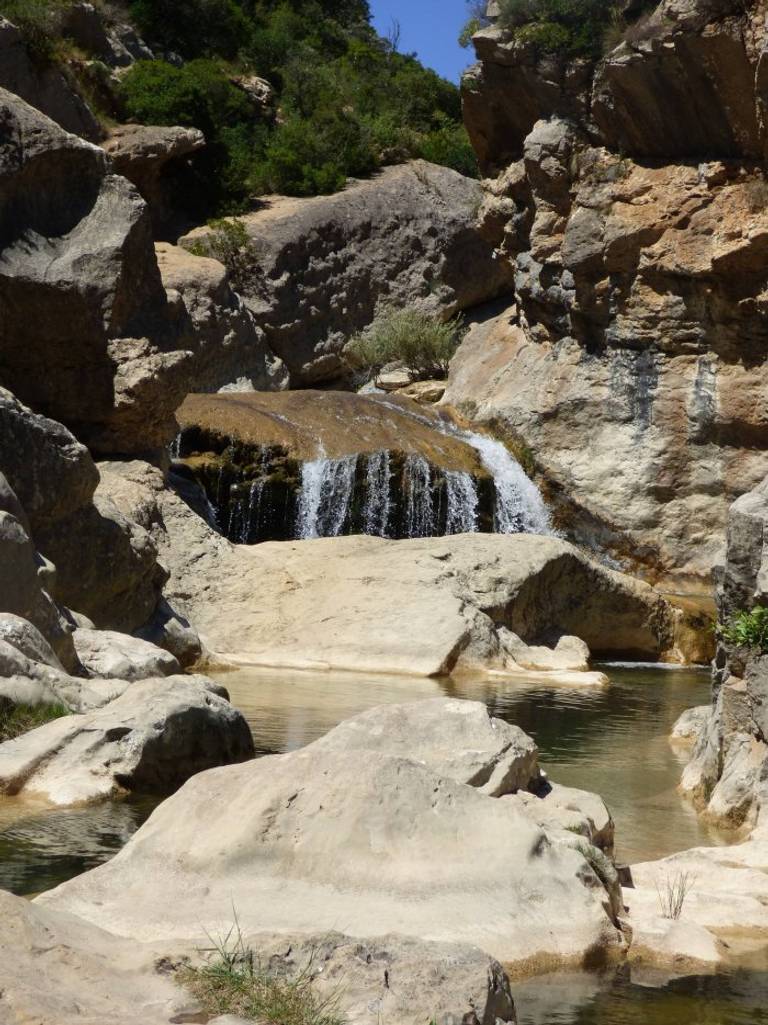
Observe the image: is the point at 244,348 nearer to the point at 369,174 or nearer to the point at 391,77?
the point at 369,174

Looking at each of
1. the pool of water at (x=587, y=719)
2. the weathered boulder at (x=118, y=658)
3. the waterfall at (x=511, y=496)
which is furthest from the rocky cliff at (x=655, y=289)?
the weathered boulder at (x=118, y=658)

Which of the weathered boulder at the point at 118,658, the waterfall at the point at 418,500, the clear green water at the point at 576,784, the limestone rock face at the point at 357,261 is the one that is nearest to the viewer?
the clear green water at the point at 576,784

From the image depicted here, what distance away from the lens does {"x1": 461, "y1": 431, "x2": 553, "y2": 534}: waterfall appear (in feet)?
71.8

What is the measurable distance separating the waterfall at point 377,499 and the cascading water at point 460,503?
95cm

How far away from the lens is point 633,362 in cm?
2433

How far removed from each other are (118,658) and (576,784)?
159 inches

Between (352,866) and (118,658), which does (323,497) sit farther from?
(352,866)

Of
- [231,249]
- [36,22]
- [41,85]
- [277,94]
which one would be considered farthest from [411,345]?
[277,94]

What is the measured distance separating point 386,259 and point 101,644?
76.9 feet

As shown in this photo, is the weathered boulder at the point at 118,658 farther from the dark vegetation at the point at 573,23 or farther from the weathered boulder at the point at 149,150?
the weathered boulder at the point at 149,150

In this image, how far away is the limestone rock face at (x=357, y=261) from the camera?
31703mm

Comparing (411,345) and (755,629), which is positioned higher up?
(411,345)

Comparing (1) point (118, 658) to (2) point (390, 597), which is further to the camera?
(2) point (390, 597)

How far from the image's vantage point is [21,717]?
858 cm
